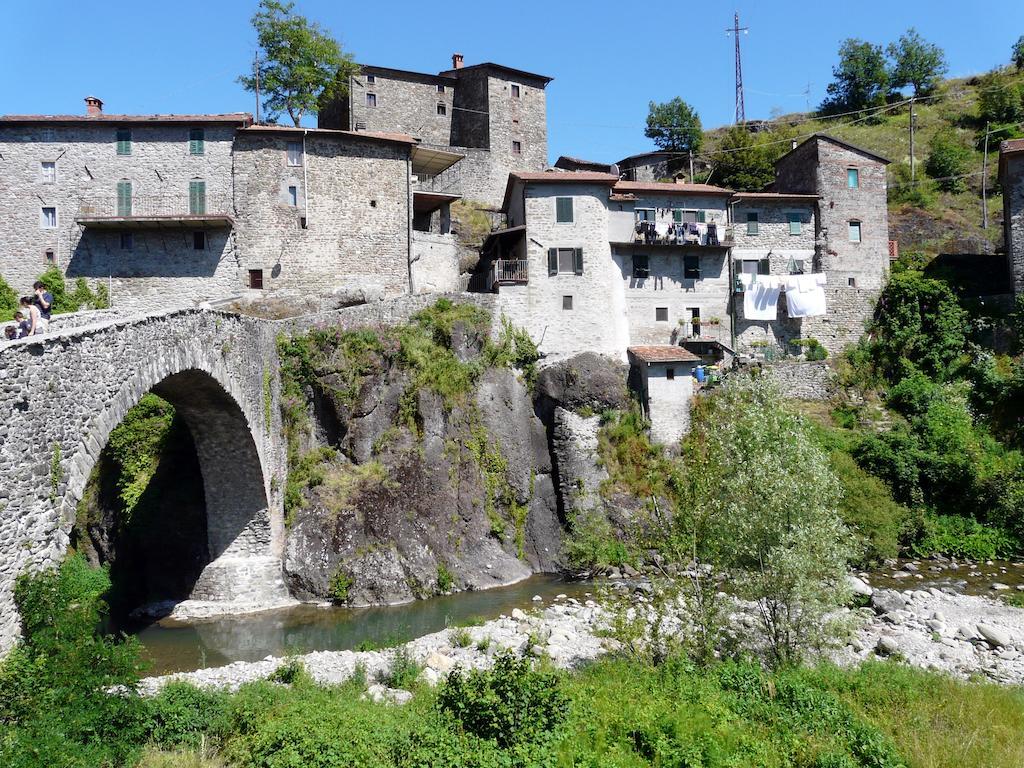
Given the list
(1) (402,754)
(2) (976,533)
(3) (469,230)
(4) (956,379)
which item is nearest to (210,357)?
(1) (402,754)

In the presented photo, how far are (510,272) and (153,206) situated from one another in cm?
1739

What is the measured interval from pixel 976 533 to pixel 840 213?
771 inches

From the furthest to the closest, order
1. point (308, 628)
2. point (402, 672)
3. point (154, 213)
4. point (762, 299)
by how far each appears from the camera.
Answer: point (762, 299), point (154, 213), point (308, 628), point (402, 672)

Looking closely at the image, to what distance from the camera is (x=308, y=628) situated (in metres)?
25.1

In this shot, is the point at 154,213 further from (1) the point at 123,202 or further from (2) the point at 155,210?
(1) the point at 123,202

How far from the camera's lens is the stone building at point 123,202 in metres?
35.2

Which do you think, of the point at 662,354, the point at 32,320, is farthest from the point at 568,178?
the point at 32,320

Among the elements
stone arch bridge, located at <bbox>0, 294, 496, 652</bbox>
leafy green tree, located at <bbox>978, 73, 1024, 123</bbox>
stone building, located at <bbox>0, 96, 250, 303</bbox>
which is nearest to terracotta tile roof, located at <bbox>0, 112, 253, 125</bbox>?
stone building, located at <bbox>0, 96, 250, 303</bbox>

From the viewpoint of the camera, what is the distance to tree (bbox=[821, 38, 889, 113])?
252ft

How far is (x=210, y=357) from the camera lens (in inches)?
899

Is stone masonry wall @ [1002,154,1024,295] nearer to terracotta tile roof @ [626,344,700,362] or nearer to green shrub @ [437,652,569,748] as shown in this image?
terracotta tile roof @ [626,344,700,362]

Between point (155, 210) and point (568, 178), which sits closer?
point (155, 210)

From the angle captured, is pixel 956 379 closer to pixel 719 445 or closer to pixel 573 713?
pixel 719 445

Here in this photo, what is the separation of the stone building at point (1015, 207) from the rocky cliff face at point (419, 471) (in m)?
24.1
